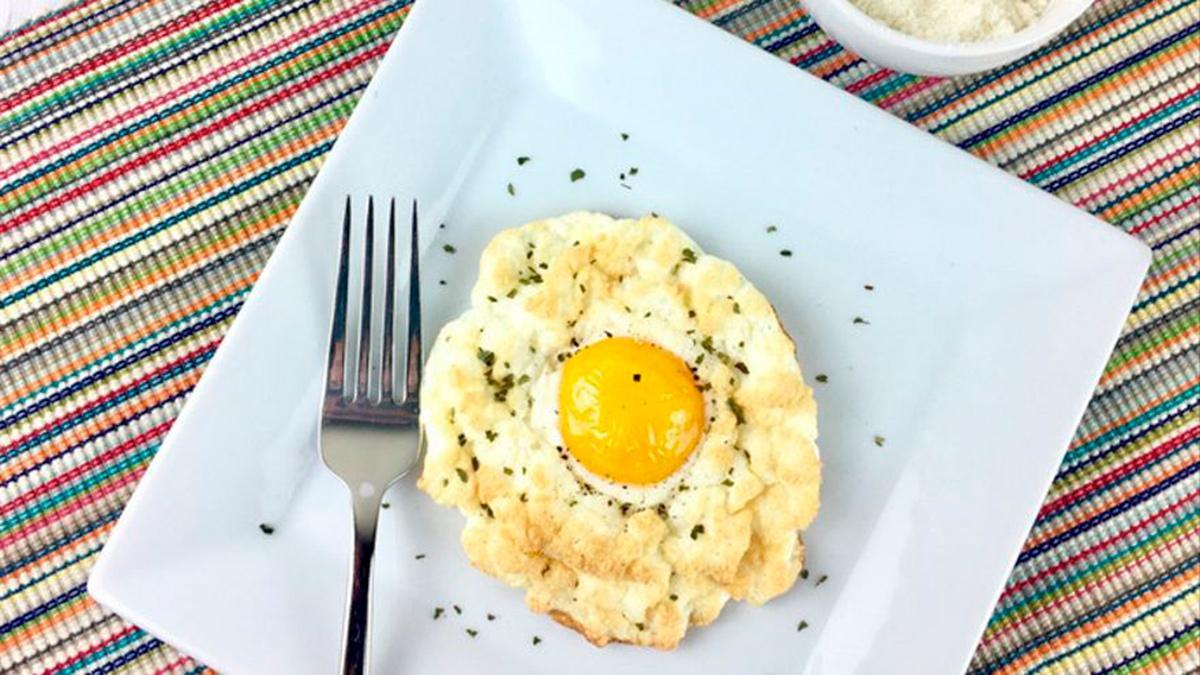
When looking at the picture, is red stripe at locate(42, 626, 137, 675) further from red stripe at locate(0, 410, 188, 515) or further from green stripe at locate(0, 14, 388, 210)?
green stripe at locate(0, 14, 388, 210)

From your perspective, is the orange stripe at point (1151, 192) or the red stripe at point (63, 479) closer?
the red stripe at point (63, 479)

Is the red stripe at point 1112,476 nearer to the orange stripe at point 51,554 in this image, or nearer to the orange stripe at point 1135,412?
the orange stripe at point 1135,412

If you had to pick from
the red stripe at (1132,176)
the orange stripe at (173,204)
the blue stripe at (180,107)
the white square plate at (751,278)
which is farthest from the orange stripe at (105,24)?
the red stripe at (1132,176)

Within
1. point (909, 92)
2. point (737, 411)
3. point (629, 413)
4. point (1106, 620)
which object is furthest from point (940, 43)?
point (1106, 620)

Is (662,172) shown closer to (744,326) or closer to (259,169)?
(744,326)

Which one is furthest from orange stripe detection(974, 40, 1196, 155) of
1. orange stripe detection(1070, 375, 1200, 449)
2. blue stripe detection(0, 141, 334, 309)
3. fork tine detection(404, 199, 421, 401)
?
blue stripe detection(0, 141, 334, 309)

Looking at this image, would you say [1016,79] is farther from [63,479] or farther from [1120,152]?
[63,479]
